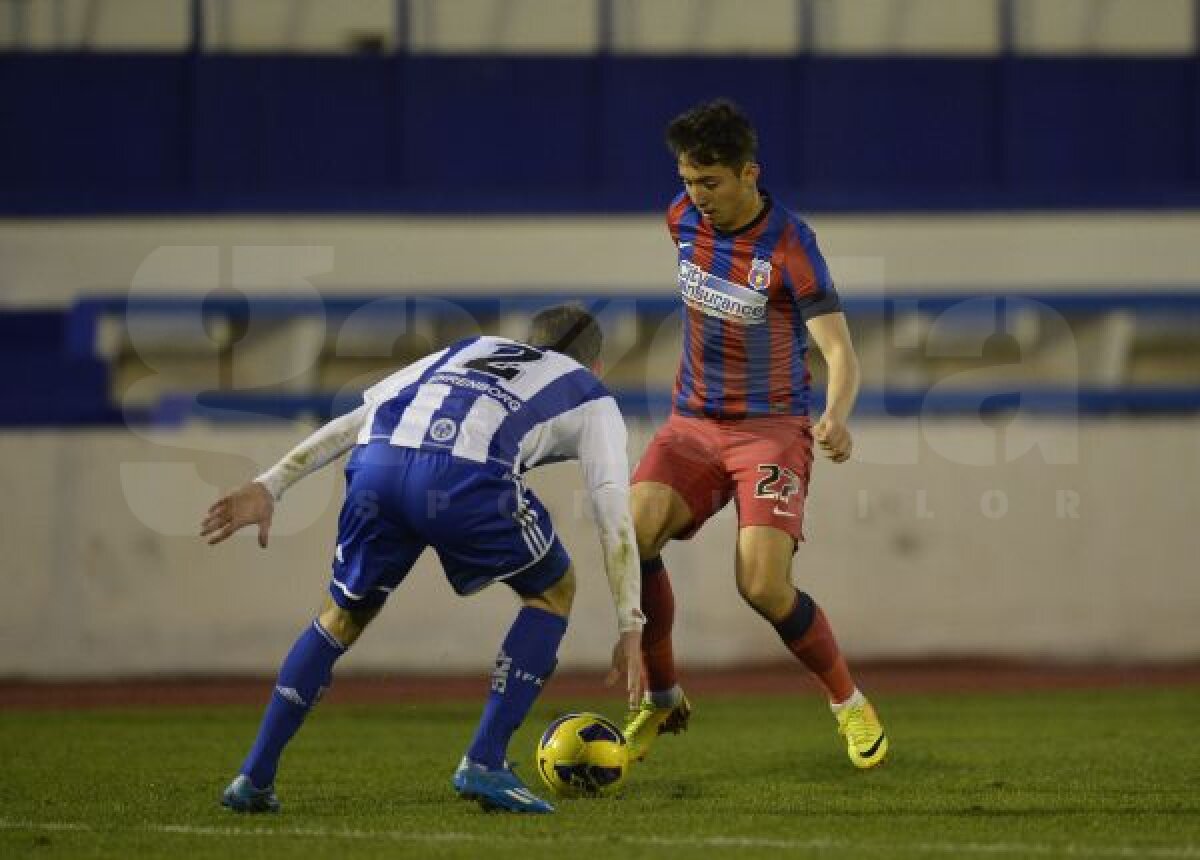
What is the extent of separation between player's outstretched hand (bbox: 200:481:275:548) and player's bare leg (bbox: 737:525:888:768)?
2.05 metres

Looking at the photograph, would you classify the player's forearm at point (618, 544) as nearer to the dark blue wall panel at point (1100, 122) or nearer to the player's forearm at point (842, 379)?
the player's forearm at point (842, 379)

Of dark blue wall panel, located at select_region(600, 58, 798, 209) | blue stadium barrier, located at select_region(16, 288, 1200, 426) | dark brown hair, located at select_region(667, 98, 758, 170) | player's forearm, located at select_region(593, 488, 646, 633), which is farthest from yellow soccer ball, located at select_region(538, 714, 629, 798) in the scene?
dark blue wall panel, located at select_region(600, 58, 798, 209)

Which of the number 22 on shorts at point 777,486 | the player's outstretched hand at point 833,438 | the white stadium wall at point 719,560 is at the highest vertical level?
the player's outstretched hand at point 833,438

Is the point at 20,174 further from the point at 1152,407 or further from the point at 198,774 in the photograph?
the point at 198,774

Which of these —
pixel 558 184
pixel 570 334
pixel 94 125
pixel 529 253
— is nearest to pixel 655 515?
pixel 570 334

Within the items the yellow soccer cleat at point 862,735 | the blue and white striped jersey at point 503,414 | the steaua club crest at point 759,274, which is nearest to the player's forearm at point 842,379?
the steaua club crest at point 759,274

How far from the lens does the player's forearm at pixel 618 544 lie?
580cm

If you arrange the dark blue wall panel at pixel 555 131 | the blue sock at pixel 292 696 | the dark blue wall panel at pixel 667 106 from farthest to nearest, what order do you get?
the dark blue wall panel at pixel 667 106, the dark blue wall panel at pixel 555 131, the blue sock at pixel 292 696

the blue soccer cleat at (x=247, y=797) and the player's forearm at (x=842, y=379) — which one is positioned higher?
the player's forearm at (x=842, y=379)

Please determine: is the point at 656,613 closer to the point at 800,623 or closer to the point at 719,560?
the point at 800,623

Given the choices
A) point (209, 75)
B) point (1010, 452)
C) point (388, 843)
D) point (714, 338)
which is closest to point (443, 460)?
point (388, 843)

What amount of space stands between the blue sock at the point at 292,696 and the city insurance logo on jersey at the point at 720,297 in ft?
6.89

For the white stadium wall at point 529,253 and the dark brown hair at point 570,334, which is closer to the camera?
the dark brown hair at point 570,334

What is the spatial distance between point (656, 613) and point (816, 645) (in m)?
0.60
